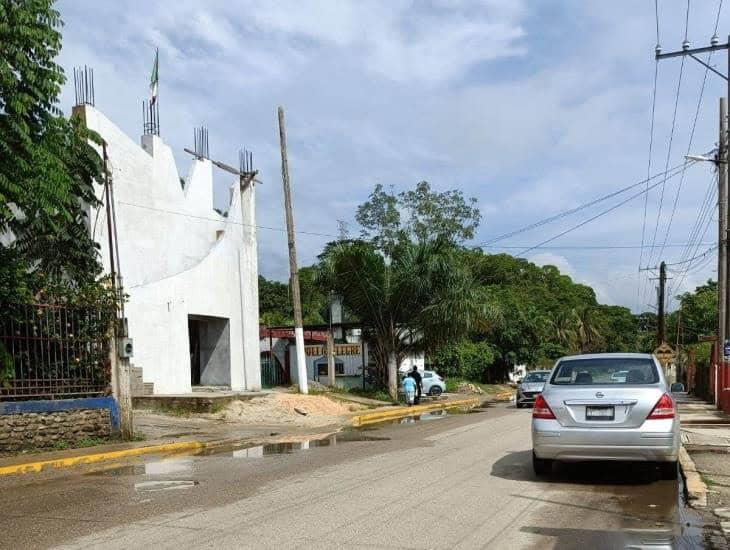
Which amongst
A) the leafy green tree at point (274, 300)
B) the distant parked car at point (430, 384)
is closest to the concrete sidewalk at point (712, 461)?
the distant parked car at point (430, 384)

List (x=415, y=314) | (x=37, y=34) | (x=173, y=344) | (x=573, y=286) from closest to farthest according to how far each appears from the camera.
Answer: (x=37, y=34), (x=173, y=344), (x=415, y=314), (x=573, y=286)

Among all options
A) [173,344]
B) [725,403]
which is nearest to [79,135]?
[173,344]

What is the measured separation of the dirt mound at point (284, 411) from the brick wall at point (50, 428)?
5929 mm

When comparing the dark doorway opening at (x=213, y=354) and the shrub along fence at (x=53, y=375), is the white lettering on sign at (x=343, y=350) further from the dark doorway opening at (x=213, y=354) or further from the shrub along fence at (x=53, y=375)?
the shrub along fence at (x=53, y=375)

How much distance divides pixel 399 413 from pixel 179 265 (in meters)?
9.35

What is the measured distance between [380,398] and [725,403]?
12892 mm

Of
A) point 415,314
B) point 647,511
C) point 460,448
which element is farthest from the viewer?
point 415,314

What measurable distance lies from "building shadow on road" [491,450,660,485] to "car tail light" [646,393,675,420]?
3.50 feet

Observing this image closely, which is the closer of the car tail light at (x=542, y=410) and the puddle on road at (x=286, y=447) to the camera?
the car tail light at (x=542, y=410)

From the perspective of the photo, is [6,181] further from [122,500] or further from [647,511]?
[647,511]

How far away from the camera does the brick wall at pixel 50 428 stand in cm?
1354

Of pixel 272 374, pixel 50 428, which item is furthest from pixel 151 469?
pixel 272 374

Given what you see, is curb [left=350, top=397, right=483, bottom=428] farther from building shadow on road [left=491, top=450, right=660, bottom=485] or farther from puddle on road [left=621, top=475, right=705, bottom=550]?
puddle on road [left=621, top=475, right=705, bottom=550]

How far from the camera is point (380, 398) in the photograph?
31625 millimetres
